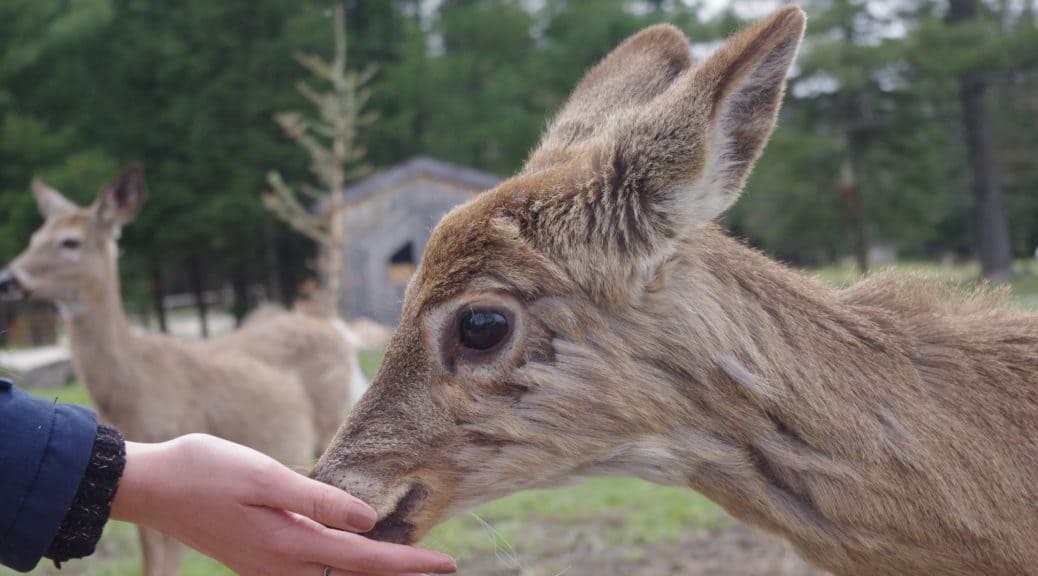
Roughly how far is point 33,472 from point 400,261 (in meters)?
19.6

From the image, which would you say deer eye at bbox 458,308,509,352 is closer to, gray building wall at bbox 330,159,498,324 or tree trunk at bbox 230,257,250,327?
gray building wall at bbox 330,159,498,324

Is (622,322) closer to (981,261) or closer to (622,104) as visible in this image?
(622,104)

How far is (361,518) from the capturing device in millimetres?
2031

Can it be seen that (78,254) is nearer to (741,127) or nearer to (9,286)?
(9,286)

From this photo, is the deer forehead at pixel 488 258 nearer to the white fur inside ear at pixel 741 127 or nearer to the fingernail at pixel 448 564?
the white fur inside ear at pixel 741 127

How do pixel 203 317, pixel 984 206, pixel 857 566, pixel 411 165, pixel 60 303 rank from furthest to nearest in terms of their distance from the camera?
pixel 203 317 → pixel 411 165 → pixel 984 206 → pixel 60 303 → pixel 857 566

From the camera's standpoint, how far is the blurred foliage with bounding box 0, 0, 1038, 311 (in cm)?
1997

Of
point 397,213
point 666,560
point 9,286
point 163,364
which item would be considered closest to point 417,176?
Result: point 397,213

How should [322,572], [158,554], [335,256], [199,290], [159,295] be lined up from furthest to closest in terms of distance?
[199,290]
[159,295]
[335,256]
[158,554]
[322,572]

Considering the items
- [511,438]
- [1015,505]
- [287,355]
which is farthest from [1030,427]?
[287,355]

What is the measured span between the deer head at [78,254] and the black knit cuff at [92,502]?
5.11m

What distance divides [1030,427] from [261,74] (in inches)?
1002

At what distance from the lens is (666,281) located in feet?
7.35

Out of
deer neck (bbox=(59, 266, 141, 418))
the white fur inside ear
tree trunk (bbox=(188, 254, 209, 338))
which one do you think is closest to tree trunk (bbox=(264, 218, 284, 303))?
tree trunk (bbox=(188, 254, 209, 338))
